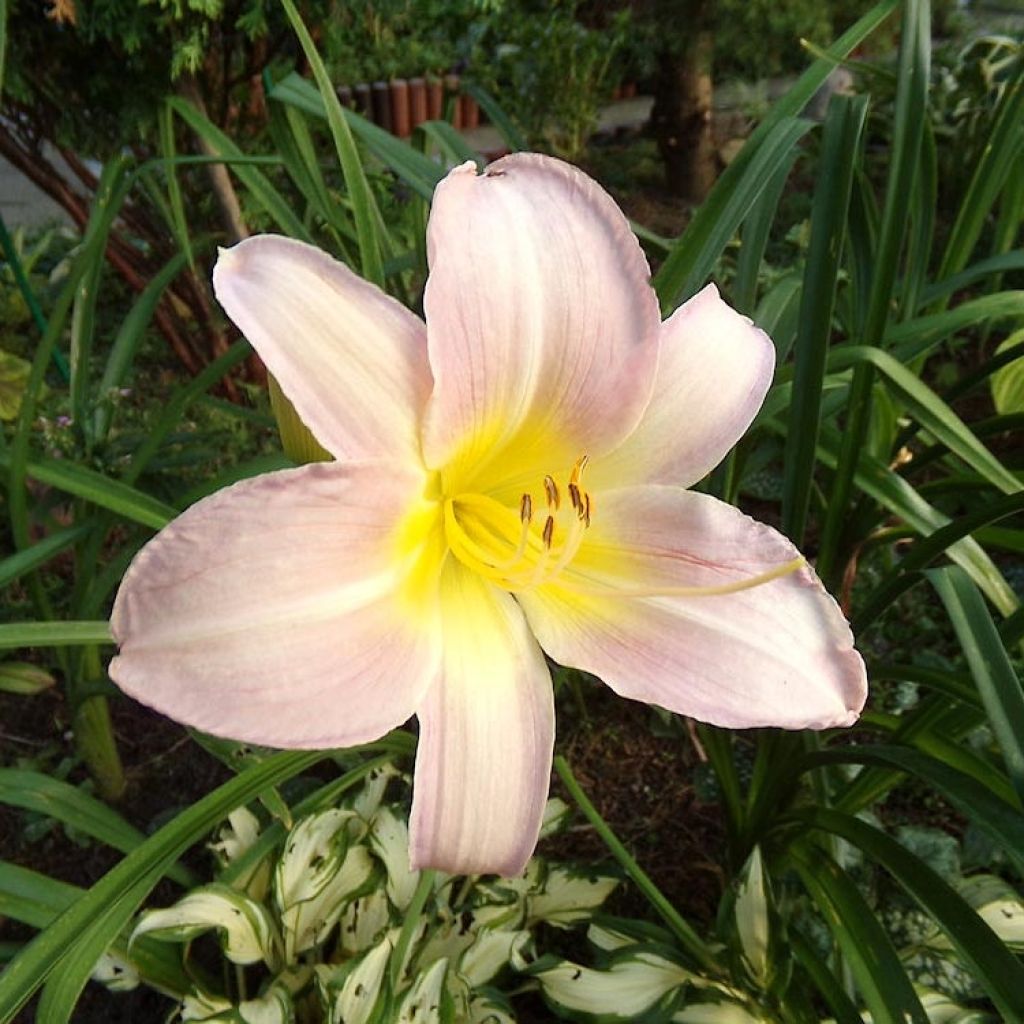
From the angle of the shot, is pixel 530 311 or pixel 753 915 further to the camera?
pixel 753 915

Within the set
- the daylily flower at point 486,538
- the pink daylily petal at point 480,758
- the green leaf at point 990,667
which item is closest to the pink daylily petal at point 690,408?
the daylily flower at point 486,538

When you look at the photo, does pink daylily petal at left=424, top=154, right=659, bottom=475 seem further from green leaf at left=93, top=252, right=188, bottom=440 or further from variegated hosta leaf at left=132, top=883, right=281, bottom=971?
green leaf at left=93, top=252, right=188, bottom=440

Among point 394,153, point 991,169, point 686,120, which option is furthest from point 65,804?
point 686,120

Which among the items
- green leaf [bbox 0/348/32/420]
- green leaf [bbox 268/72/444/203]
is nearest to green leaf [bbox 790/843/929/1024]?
green leaf [bbox 268/72/444/203]

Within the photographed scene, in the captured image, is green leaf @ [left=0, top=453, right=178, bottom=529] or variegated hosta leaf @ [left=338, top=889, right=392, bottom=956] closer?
green leaf @ [left=0, top=453, right=178, bottom=529]

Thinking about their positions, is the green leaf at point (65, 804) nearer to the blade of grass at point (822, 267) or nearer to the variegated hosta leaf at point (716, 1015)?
the variegated hosta leaf at point (716, 1015)

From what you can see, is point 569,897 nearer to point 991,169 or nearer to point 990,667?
point 990,667
